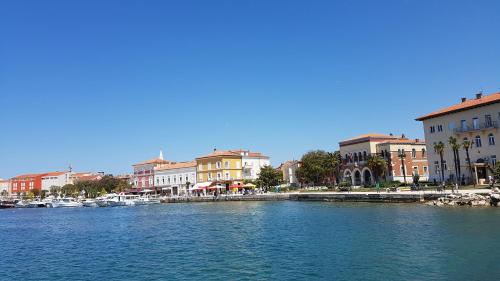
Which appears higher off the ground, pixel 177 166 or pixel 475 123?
pixel 177 166

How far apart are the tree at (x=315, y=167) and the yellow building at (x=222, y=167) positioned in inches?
602

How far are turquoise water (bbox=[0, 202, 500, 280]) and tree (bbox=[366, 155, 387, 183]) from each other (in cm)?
3963

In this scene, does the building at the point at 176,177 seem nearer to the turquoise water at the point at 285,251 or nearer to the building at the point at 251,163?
the building at the point at 251,163

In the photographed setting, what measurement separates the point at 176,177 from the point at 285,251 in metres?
96.7

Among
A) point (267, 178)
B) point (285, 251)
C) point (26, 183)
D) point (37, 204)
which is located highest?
point (26, 183)

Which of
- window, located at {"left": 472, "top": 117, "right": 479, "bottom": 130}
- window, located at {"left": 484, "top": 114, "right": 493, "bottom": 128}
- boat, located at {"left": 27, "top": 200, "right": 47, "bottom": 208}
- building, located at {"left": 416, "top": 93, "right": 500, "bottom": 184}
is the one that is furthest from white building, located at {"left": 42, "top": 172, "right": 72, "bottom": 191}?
window, located at {"left": 484, "top": 114, "right": 493, "bottom": 128}

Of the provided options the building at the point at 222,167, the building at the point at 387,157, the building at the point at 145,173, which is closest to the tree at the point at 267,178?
A: the building at the point at 222,167

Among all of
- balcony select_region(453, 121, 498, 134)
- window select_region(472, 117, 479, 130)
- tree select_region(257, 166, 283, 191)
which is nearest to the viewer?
balcony select_region(453, 121, 498, 134)

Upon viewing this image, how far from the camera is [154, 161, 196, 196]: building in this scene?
11550cm

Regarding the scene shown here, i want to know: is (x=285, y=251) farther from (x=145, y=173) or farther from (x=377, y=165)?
(x=145, y=173)

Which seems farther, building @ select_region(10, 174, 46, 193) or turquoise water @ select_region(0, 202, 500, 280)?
building @ select_region(10, 174, 46, 193)

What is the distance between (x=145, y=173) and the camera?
129250 mm

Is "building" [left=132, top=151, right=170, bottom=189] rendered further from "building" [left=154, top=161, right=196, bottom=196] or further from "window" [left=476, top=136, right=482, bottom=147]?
"window" [left=476, top=136, right=482, bottom=147]

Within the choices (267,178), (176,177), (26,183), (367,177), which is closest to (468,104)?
(367,177)
